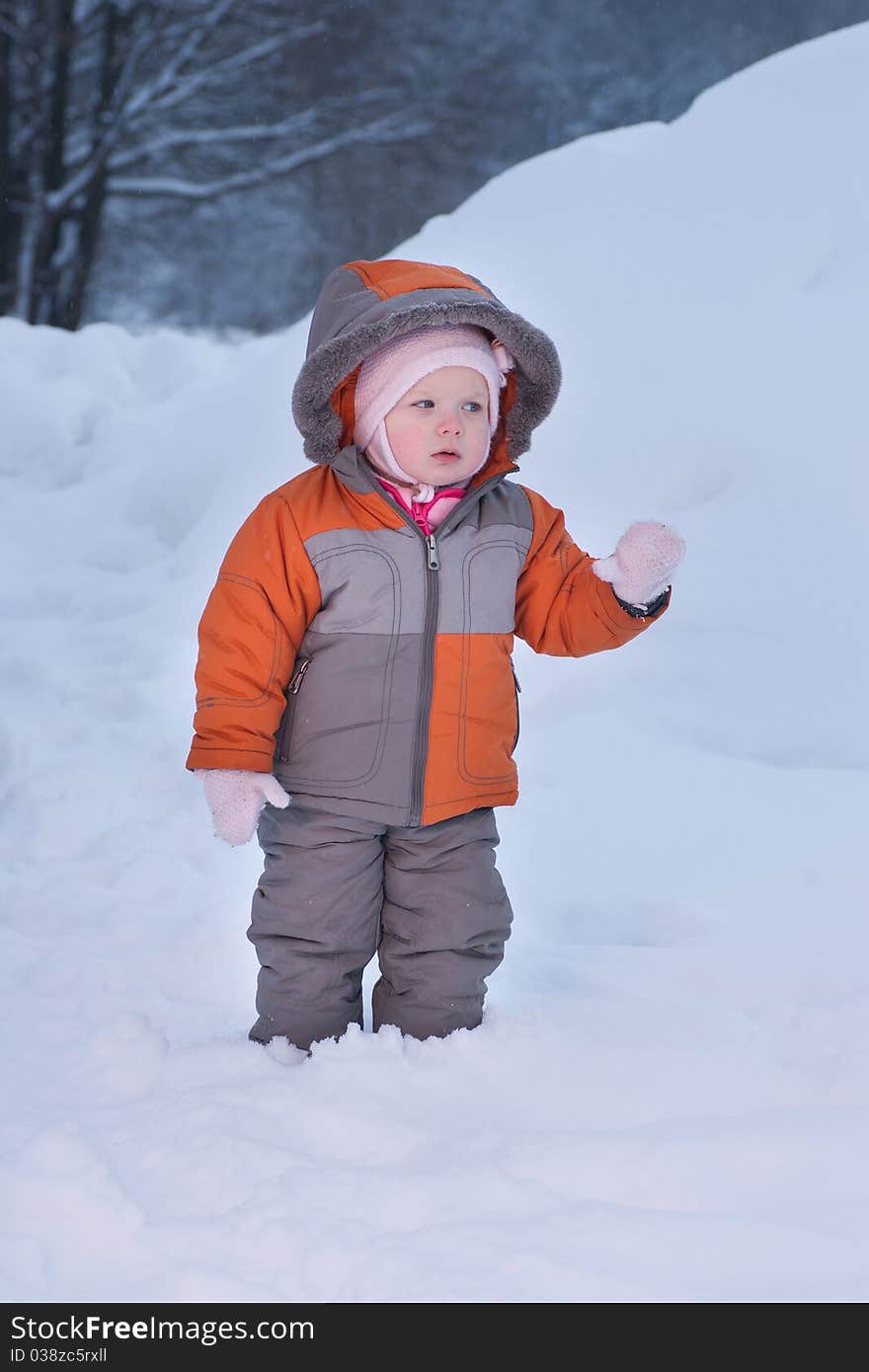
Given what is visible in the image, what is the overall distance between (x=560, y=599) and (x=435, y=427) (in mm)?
315

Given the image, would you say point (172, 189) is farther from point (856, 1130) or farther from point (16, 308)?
point (856, 1130)

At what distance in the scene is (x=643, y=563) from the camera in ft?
5.51

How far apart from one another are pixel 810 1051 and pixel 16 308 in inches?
439

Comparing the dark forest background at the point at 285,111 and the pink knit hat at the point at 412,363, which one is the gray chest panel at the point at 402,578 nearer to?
the pink knit hat at the point at 412,363

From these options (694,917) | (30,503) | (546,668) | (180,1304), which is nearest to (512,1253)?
(180,1304)

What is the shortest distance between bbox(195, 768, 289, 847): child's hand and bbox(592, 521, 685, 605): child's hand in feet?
1.75

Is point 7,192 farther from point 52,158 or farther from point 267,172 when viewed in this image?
point 267,172

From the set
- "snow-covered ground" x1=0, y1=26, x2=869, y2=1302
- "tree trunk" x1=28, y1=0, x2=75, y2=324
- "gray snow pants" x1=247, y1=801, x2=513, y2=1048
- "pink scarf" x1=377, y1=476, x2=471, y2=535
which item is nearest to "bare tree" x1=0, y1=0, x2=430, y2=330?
"tree trunk" x1=28, y1=0, x2=75, y2=324

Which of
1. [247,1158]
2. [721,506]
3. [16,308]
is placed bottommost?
[247,1158]

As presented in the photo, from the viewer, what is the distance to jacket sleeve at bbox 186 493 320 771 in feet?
5.39

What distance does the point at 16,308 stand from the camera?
11.3m

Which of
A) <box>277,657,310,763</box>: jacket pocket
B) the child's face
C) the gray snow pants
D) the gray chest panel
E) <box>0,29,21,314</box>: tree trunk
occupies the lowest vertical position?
the gray snow pants

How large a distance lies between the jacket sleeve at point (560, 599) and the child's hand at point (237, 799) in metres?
0.46

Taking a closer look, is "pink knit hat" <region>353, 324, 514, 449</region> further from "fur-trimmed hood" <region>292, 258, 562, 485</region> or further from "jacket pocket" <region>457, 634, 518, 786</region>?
"jacket pocket" <region>457, 634, 518, 786</region>
